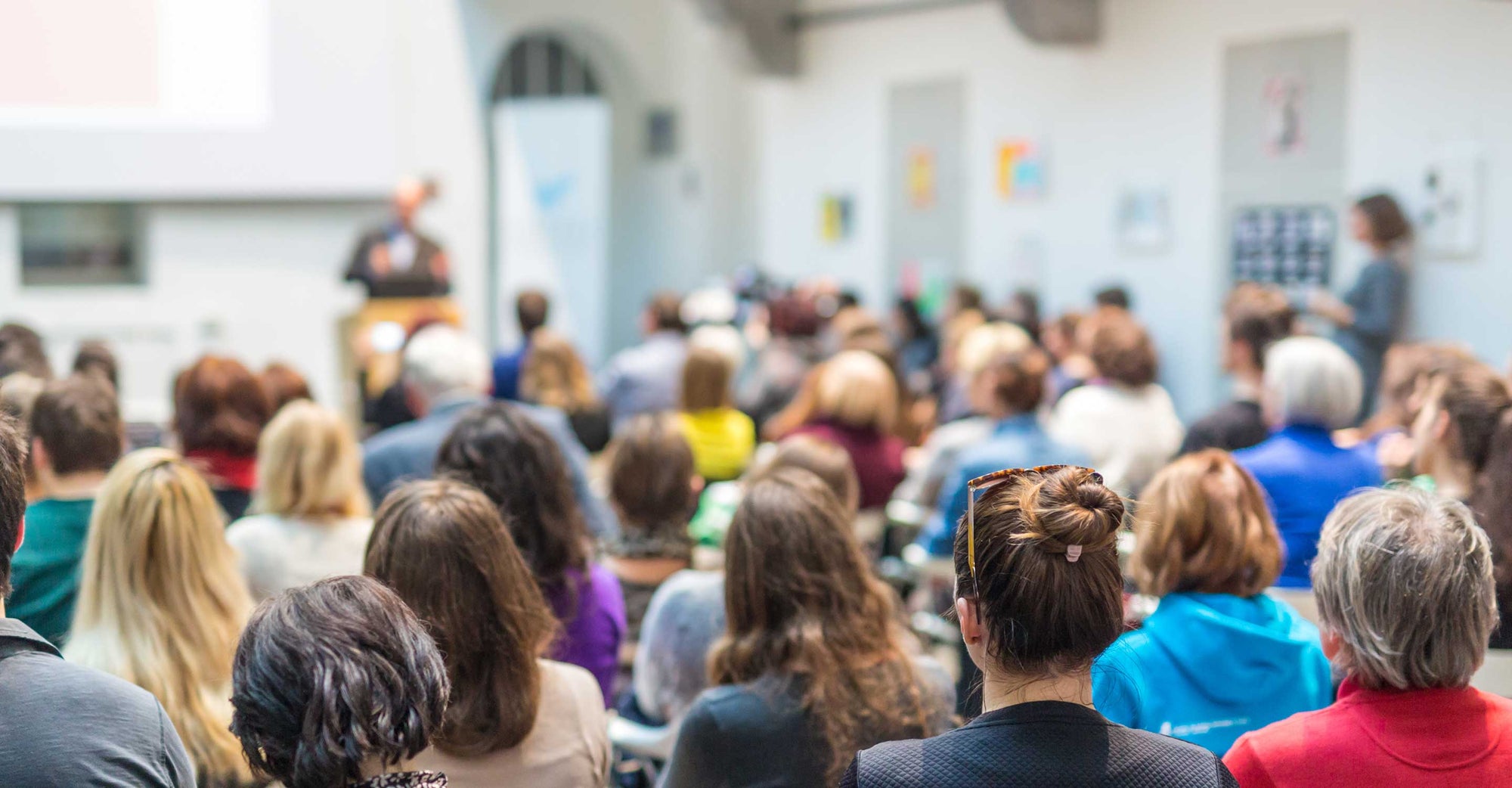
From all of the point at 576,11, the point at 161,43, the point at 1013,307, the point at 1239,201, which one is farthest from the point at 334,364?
the point at 1239,201

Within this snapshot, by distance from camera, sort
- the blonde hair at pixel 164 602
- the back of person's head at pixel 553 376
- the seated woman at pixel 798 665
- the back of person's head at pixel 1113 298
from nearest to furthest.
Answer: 1. the seated woman at pixel 798 665
2. the blonde hair at pixel 164 602
3. the back of person's head at pixel 553 376
4. the back of person's head at pixel 1113 298

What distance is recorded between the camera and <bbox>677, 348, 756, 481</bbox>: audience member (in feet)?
17.4

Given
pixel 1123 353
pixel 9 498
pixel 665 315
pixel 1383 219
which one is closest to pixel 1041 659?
pixel 9 498

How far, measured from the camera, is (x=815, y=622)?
2365mm

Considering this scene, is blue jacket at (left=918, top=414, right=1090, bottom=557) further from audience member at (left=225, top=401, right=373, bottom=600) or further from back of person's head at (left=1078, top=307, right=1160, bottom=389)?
audience member at (left=225, top=401, right=373, bottom=600)

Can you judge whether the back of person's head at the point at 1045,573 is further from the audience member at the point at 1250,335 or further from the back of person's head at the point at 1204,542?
the audience member at the point at 1250,335

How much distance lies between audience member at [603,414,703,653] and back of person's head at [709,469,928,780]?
3.22 ft

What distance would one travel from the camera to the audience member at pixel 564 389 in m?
5.83

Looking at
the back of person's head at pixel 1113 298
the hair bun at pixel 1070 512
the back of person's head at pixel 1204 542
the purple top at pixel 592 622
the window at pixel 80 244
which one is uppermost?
the window at pixel 80 244

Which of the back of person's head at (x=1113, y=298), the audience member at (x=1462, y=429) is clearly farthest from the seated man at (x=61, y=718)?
the back of person's head at (x=1113, y=298)

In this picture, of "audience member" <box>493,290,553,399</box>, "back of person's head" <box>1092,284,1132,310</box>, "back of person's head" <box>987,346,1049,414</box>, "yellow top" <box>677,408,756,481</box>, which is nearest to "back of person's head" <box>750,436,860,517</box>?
"back of person's head" <box>987,346,1049,414</box>

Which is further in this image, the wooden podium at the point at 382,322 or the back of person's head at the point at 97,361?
the wooden podium at the point at 382,322

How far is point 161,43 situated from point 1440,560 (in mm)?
9251

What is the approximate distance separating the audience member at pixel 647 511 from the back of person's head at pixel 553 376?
235 cm
